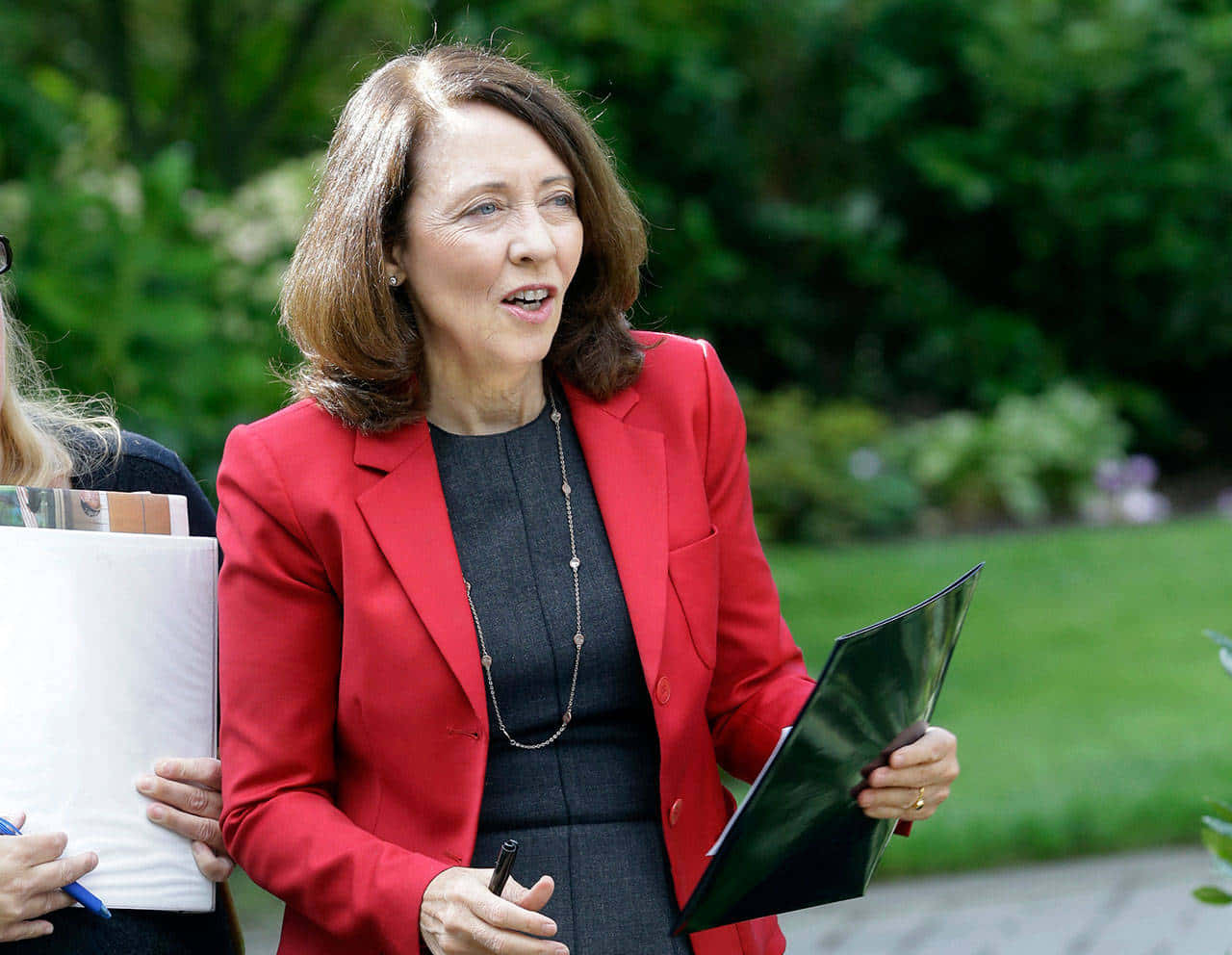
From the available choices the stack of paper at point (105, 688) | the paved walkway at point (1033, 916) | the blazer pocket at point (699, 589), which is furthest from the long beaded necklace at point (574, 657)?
the paved walkway at point (1033, 916)

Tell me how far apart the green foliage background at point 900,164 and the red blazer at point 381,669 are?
6739 millimetres

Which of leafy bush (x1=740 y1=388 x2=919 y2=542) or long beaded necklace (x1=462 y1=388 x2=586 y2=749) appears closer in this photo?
long beaded necklace (x1=462 y1=388 x2=586 y2=749)

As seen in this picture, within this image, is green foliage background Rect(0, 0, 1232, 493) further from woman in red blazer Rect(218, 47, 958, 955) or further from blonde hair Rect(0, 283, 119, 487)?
woman in red blazer Rect(218, 47, 958, 955)

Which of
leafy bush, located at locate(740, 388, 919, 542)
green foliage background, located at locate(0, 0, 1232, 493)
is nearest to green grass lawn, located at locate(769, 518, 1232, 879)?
leafy bush, located at locate(740, 388, 919, 542)

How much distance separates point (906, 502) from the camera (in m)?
9.71

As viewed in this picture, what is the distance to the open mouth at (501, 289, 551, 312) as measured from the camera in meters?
1.92

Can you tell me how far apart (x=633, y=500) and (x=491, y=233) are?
0.39 m

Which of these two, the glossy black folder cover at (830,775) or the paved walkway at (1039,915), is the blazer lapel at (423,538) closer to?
the glossy black folder cover at (830,775)

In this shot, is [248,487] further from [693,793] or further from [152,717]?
[693,793]

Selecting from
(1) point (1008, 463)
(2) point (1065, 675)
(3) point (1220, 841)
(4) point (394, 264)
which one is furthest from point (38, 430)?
(1) point (1008, 463)

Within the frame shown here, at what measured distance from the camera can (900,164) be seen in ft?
37.5

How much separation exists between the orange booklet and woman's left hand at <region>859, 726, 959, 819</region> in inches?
37.4

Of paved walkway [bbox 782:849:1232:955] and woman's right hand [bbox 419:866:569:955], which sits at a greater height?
woman's right hand [bbox 419:866:569:955]

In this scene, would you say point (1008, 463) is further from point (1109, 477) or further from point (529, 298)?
point (529, 298)
